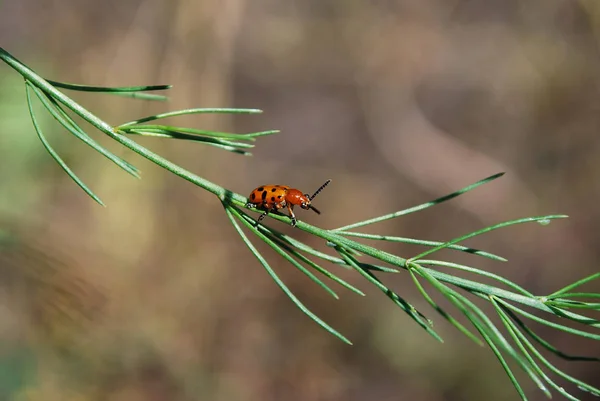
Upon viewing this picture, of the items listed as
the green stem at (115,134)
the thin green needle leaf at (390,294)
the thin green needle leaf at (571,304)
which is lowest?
the thin green needle leaf at (390,294)

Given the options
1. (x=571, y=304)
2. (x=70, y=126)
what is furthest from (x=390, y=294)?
(x=70, y=126)

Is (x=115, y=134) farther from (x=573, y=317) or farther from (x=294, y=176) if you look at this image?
(x=294, y=176)

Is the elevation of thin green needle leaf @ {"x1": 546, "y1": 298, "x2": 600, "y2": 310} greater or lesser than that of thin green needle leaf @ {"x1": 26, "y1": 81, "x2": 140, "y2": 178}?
greater

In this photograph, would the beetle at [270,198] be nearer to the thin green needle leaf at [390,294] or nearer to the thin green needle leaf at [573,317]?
the thin green needle leaf at [390,294]

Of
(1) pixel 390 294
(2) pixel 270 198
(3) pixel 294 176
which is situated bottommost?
(1) pixel 390 294

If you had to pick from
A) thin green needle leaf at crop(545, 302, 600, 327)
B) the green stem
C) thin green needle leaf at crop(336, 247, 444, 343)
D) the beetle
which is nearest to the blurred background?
the beetle

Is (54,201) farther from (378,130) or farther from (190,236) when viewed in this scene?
(378,130)

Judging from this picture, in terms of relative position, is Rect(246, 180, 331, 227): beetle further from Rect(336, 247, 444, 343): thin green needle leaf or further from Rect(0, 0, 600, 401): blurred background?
Rect(0, 0, 600, 401): blurred background

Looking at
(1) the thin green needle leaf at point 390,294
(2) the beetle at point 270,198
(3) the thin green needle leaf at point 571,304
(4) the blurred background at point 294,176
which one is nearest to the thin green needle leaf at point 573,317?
(3) the thin green needle leaf at point 571,304
